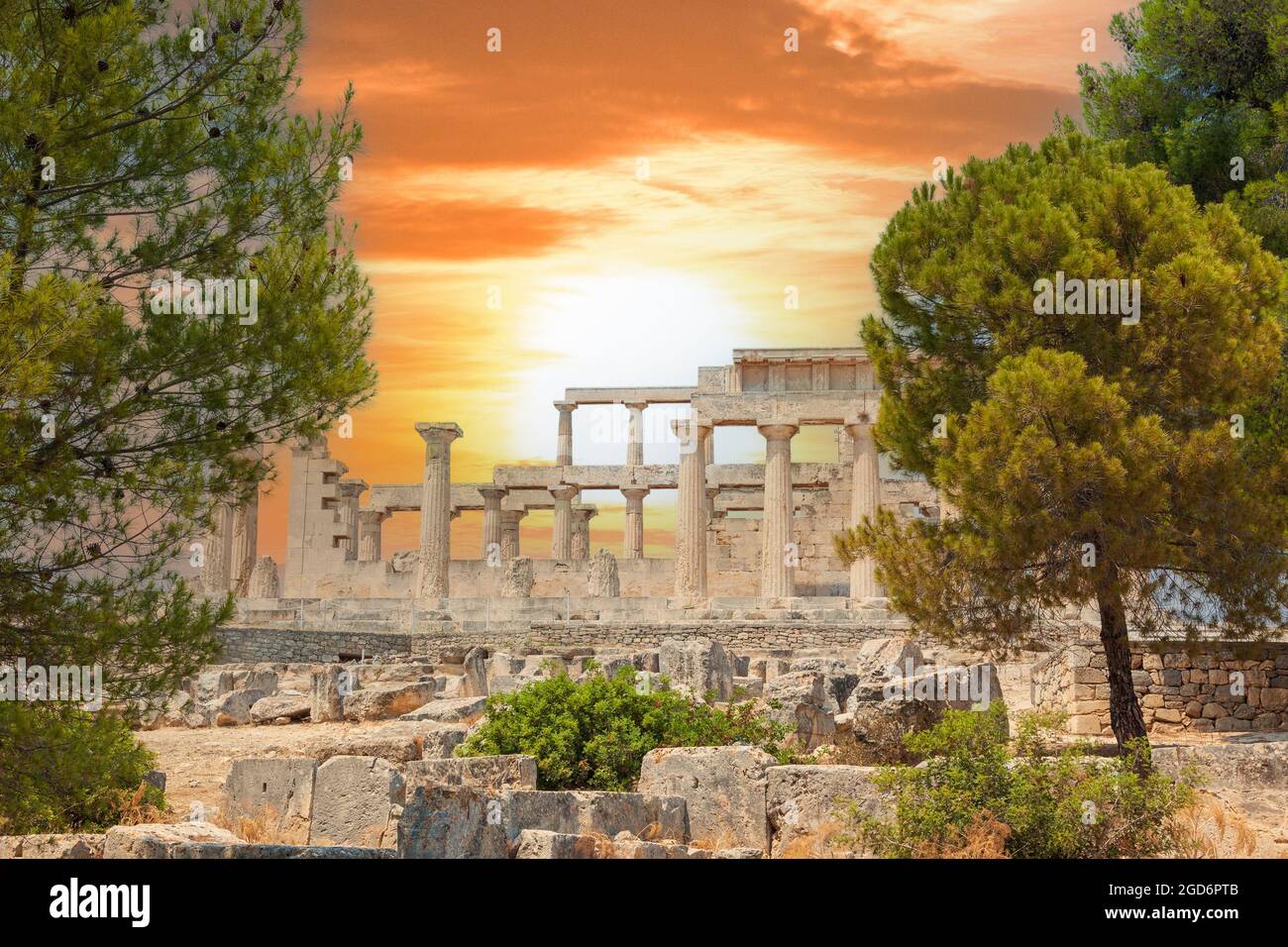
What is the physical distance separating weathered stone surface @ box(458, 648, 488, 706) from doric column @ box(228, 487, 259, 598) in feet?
66.5

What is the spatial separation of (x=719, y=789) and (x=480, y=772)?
5.44 feet

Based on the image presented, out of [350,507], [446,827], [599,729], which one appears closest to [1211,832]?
[599,729]

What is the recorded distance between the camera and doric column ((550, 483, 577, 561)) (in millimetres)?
42750

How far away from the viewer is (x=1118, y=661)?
12164 millimetres

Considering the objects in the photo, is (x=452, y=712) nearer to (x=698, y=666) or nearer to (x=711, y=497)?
(x=698, y=666)

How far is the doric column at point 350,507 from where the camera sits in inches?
1727

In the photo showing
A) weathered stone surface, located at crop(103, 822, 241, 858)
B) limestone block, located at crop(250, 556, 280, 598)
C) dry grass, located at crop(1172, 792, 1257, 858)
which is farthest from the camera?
limestone block, located at crop(250, 556, 280, 598)

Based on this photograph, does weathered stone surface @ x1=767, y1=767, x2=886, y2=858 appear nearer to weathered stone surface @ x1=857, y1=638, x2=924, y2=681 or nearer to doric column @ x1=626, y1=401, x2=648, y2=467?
weathered stone surface @ x1=857, y1=638, x2=924, y2=681

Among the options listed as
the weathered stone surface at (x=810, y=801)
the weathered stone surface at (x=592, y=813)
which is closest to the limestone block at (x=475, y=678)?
the weathered stone surface at (x=592, y=813)

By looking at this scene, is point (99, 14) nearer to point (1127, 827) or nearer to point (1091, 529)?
point (1127, 827)

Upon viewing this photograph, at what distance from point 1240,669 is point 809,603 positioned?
16.2m

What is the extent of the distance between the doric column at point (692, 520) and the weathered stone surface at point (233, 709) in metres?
15.9

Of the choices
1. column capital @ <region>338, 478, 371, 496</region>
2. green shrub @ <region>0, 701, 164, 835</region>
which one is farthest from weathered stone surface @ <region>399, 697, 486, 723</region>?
column capital @ <region>338, 478, 371, 496</region>
